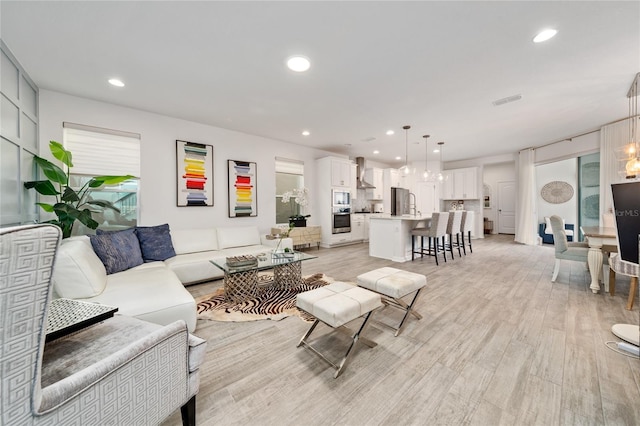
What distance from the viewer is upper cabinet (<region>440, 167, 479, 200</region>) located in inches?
301

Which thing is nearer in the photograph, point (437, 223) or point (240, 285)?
point (240, 285)

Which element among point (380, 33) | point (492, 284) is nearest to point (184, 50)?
point (380, 33)

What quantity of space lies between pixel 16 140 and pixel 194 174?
2.02 m

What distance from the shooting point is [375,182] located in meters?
7.43

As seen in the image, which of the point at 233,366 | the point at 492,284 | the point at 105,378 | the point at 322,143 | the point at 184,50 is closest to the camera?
the point at 105,378

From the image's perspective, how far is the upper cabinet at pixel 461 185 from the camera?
25.1ft

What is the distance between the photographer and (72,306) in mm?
1204

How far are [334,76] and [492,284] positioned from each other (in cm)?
354

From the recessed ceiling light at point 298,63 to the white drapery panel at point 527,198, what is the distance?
700 cm

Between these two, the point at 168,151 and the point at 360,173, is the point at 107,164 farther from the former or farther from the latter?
the point at 360,173

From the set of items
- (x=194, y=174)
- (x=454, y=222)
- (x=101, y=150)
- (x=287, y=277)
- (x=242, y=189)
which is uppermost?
(x=101, y=150)

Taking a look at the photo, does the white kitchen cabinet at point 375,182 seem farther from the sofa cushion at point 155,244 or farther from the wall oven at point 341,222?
the sofa cushion at point 155,244

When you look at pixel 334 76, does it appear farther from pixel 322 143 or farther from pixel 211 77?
pixel 322 143

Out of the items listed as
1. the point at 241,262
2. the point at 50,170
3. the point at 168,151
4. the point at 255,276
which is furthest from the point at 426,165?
the point at 50,170
